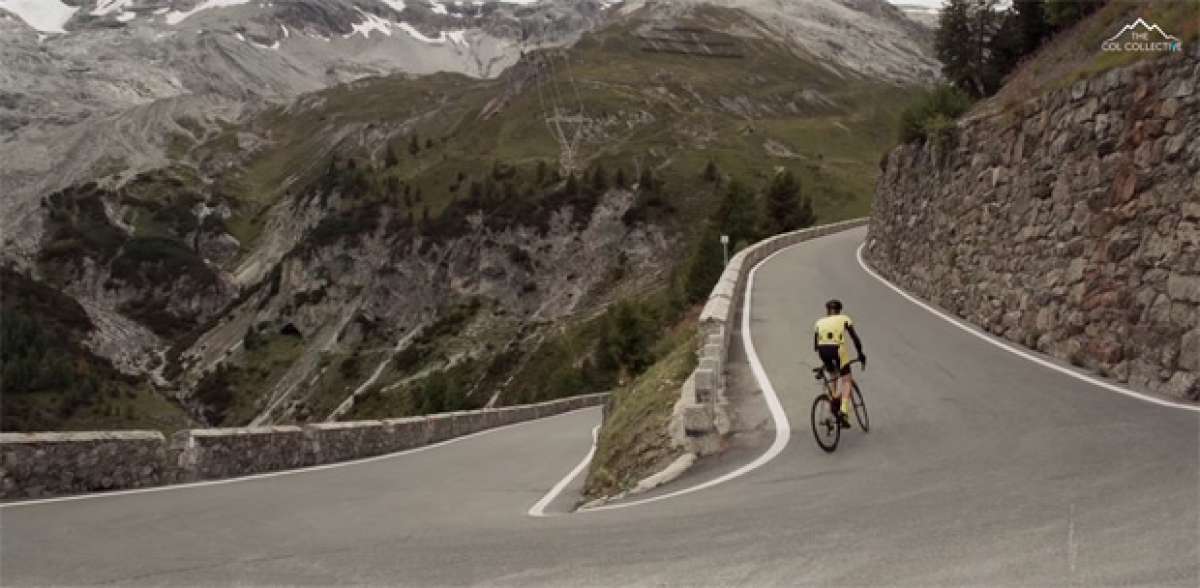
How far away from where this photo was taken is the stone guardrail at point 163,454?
10945mm

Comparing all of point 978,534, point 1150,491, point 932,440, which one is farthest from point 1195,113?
point 978,534

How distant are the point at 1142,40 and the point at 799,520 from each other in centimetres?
1326

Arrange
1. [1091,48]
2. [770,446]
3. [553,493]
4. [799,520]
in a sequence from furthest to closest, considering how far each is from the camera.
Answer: [1091,48] → [553,493] → [770,446] → [799,520]

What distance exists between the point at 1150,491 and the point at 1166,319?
5899 millimetres

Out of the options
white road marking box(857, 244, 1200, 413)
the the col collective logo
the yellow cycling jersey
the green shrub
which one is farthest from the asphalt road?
the green shrub

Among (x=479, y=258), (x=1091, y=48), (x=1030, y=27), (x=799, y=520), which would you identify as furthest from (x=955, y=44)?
(x=479, y=258)

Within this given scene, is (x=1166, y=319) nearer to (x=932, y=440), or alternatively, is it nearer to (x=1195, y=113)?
(x=1195, y=113)

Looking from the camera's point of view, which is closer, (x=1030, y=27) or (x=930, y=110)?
(x=930, y=110)

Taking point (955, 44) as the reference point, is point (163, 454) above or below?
below

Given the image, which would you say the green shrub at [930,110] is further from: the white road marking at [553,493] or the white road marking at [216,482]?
the white road marking at [216,482]

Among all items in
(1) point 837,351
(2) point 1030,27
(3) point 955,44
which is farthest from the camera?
(3) point 955,44

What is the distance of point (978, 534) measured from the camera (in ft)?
19.4

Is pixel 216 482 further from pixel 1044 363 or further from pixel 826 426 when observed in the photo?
pixel 1044 363

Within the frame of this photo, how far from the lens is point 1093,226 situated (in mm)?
14062
